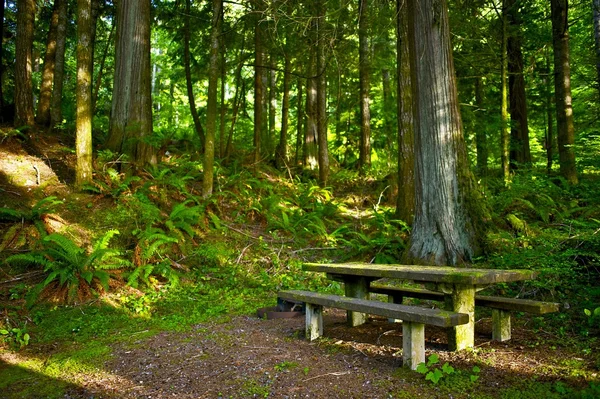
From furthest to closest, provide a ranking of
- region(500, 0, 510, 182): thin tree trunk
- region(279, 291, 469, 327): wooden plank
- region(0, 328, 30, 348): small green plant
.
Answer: region(500, 0, 510, 182): thin tree trunk < region(0, 328, 30, 348): small green plant < region(279, 291, 469, 327): wooden plank

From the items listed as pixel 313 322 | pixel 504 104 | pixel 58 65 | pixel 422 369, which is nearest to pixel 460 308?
pixel 422 369

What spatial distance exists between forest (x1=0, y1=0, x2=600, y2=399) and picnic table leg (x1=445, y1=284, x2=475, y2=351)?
192 millimetres

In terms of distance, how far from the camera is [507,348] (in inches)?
171

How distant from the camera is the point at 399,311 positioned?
4.00 meters

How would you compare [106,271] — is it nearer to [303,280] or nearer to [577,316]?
[303,280]

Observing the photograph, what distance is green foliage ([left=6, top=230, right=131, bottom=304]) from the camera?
680 cm

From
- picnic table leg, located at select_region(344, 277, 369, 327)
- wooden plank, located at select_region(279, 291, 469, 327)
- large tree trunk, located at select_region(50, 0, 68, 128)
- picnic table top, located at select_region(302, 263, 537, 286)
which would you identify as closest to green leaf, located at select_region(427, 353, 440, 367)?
wooden plank, located at select_region(279, 291, 469, 327)

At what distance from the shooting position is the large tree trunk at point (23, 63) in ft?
40.7

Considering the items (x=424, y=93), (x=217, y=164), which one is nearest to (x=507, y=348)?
(x=424, y=93)

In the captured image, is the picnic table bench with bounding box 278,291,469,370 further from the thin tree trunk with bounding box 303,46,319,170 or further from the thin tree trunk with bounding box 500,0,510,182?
the thin tree trunk with bounding box 303,46,319,170

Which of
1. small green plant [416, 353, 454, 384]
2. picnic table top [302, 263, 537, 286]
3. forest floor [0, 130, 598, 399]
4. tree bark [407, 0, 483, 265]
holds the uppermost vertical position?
tree bark [407, 0, 483, 265]

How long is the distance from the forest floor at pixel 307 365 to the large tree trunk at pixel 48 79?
10.7 metres

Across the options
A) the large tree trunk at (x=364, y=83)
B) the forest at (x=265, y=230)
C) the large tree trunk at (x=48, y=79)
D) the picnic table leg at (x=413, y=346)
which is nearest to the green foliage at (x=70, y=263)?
the forest at (x=265, y=230)

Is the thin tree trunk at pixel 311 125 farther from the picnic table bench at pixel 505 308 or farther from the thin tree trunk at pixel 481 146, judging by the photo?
the picnic table bench at pixel 505 308
